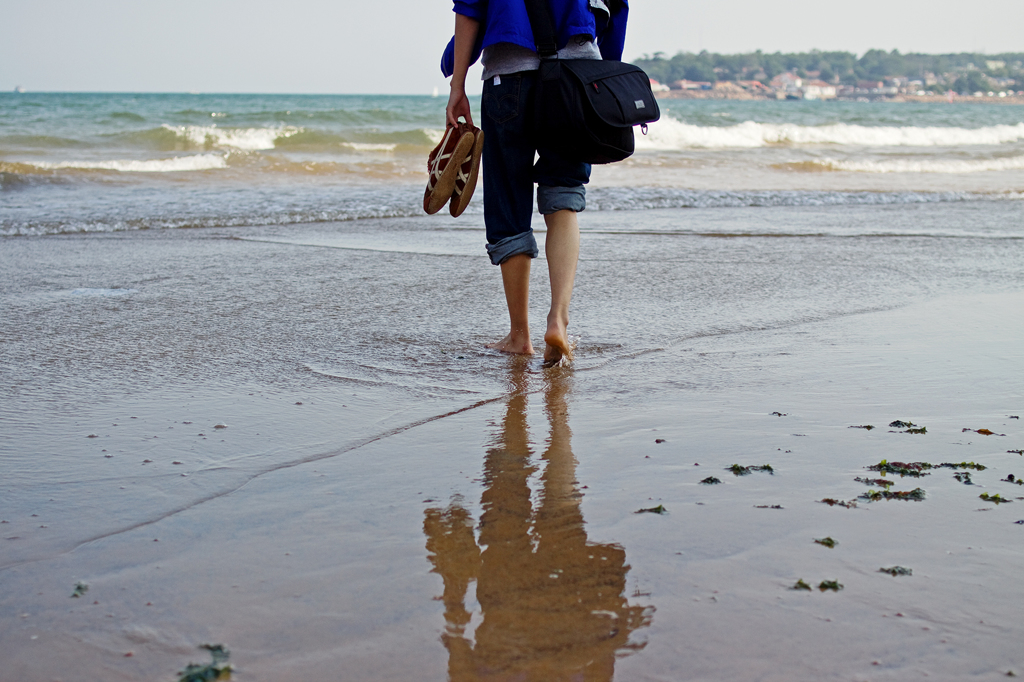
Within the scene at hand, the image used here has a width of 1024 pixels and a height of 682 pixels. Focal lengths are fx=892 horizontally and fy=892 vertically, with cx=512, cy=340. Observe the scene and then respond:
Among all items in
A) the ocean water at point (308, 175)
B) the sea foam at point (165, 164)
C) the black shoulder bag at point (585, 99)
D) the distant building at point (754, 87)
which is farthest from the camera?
the distant building at point (754, 87)

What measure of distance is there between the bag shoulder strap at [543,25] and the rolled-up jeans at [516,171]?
7 centimetres

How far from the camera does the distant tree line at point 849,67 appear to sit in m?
78.6

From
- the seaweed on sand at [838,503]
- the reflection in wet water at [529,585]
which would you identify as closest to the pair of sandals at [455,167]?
the reflection in wet water at [529,585]

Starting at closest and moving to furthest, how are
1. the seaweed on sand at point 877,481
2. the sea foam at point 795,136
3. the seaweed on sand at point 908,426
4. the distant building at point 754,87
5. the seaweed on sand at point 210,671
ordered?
the seaweed on sand at point 210,671 < the seaweed on sand at point 877,481 < the seaweed on sand at point 908,426 < the sea foam at point 795,136 < the distant building at point 754,87

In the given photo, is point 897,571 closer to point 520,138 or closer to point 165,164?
point 520,138

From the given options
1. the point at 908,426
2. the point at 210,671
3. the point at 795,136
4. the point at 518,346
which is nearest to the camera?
the point at 210,671

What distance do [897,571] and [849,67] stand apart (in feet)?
303

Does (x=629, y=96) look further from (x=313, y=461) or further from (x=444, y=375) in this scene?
(x=313, y=461)

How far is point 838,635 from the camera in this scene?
1158 millimetres

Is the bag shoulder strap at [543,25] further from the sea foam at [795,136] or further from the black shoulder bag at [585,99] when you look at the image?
the sea foam at [795,136]

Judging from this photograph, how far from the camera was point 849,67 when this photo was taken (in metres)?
84.2

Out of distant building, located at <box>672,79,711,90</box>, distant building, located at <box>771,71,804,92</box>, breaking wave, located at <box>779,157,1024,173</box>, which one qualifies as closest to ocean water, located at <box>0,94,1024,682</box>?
breaking wave, located at <box>779,157,1024,173</box>

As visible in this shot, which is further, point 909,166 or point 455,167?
point 909,166

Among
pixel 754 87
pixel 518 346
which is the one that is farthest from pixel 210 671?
pixel 754 87
